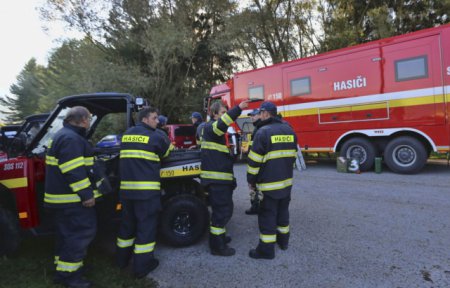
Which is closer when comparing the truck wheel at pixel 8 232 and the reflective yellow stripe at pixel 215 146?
the truck wheel at pixel 8 232

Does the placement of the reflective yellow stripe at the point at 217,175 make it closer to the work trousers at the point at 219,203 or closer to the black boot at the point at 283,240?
the work trousers at the point at 219,203

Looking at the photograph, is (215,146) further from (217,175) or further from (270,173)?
(270,173)

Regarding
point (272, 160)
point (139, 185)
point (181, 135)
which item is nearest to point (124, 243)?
point (139, 185)

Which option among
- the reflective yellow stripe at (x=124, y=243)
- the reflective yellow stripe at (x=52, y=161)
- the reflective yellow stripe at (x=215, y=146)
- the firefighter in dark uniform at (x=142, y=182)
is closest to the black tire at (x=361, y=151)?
the reflective yellow stripe at (x=215, y=146)

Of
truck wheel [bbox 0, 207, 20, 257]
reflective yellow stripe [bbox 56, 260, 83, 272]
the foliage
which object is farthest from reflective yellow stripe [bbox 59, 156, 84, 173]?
the foliage

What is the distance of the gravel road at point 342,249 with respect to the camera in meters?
2.98

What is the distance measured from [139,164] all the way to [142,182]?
0.18 metres

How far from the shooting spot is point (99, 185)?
3111 mm

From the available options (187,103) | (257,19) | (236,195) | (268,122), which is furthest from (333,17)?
(268,122)

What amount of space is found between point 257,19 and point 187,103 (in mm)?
6844

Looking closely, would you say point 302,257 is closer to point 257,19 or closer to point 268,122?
point 268,122

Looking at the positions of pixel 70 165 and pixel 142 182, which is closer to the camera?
pixel 70 165

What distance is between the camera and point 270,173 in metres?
3.43

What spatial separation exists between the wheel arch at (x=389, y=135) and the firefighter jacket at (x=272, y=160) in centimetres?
552
